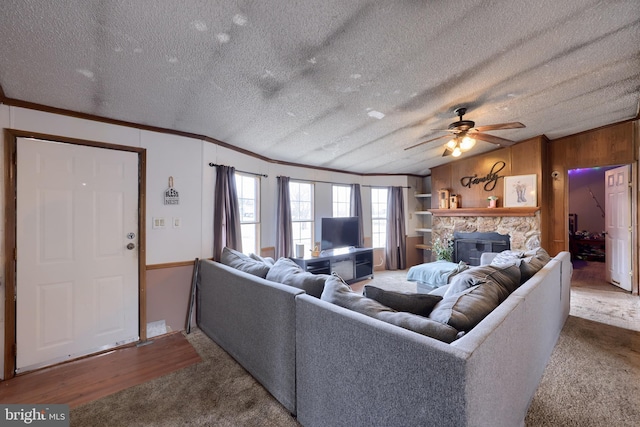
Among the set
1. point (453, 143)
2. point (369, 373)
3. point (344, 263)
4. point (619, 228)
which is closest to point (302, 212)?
point (344, 263)

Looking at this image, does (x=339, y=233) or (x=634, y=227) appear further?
(x=339, y=233)

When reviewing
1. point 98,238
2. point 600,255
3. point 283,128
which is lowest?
point 600,255

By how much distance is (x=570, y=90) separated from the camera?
9.35 ft

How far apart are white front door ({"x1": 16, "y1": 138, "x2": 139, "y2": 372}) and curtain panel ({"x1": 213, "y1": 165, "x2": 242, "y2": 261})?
0.84m

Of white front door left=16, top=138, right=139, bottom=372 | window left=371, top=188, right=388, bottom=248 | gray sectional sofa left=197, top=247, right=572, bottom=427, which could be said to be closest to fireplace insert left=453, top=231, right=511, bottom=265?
window left=371, top=188, right=388, bottom=248

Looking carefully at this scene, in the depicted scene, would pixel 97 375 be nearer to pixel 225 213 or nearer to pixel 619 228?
pixel 225 213

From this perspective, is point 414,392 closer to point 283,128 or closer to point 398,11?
point 398,11

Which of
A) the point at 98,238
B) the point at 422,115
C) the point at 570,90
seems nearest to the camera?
the point at 98,238

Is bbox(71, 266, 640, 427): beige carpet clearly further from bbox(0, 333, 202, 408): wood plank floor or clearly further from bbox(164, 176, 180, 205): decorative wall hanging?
bbox(164, 176, 180, 205): decorative wall hanging

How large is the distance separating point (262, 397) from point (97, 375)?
1.46 metres

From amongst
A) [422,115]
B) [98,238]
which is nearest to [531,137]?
[422,115]

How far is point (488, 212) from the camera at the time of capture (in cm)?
509

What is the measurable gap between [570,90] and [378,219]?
4.03 metres

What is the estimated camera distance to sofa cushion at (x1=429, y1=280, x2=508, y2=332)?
1285 mm
